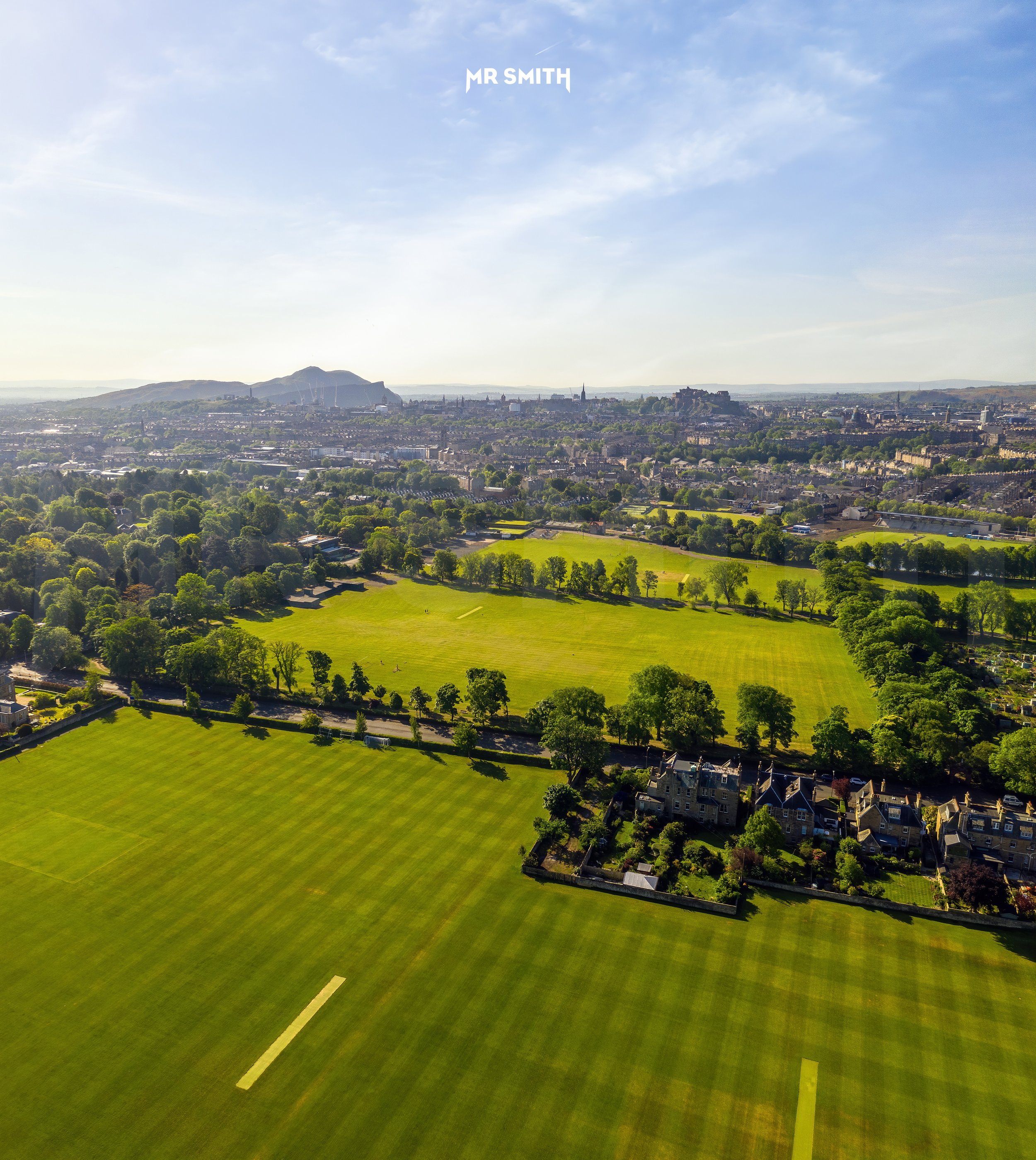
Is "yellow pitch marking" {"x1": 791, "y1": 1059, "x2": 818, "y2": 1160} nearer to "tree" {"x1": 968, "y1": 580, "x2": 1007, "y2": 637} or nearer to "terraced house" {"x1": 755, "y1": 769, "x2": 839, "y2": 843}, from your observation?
"terraced house" {"x1": 755, "y1": 769, "x2": 839, "y2": 843}

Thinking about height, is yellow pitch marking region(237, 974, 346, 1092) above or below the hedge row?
below

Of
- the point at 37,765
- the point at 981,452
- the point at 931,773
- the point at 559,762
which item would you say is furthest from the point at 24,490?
the point at 981,452

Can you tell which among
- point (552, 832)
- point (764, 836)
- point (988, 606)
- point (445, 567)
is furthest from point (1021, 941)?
point (445, 567)

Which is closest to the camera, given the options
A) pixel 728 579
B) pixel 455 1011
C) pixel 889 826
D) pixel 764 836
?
pixel 455 1011

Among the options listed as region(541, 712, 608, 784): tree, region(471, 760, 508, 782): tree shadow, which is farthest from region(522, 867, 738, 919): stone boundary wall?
region(471, 760, 508, 782): tree shadow

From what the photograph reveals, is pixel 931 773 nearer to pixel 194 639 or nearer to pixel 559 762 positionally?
pixel 559 762

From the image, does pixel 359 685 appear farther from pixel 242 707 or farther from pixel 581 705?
pixel 581 705
